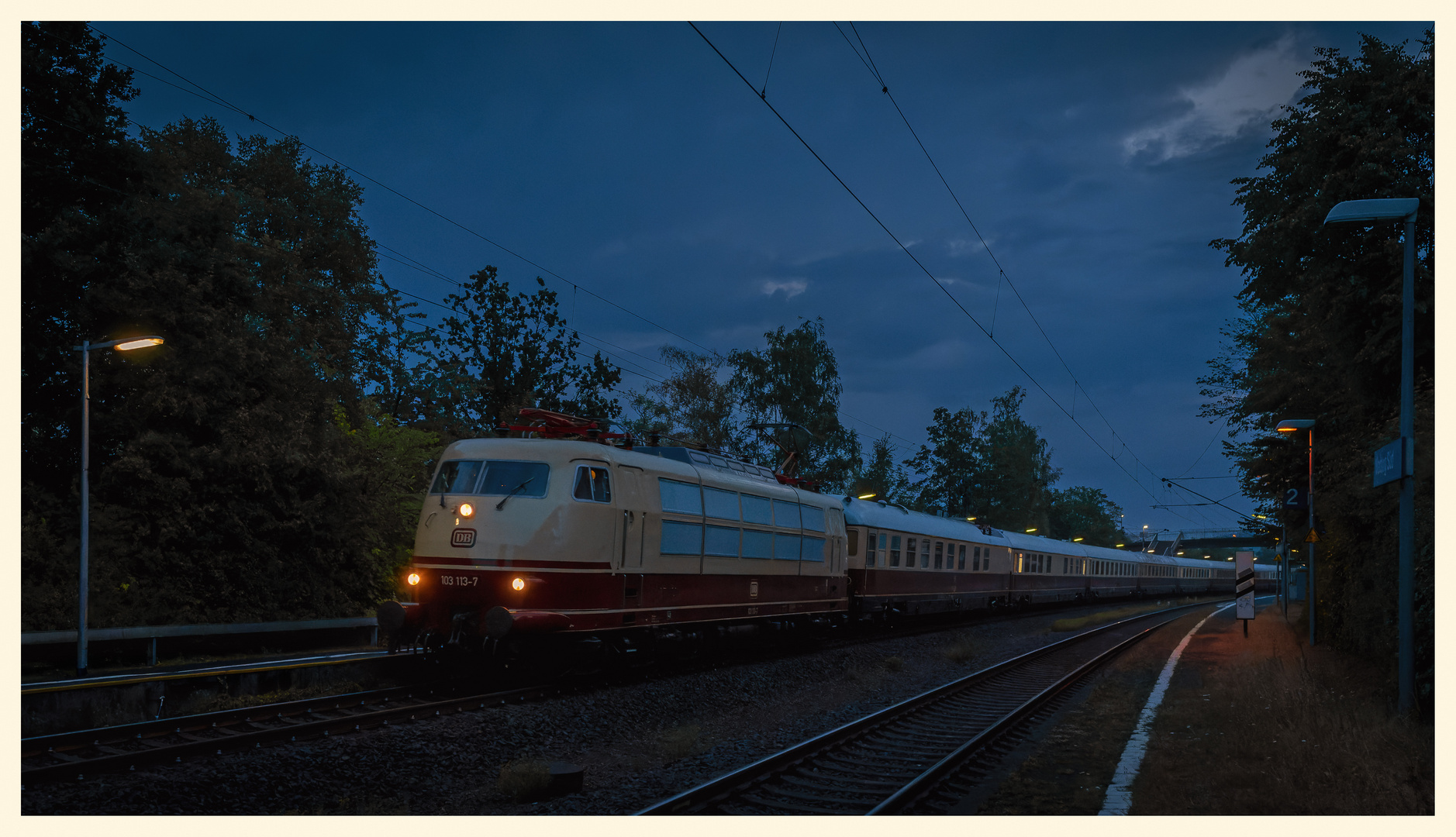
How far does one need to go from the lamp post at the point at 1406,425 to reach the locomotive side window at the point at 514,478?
10.2 metres

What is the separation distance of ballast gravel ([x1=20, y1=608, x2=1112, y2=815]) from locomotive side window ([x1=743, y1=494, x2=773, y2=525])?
2944mm

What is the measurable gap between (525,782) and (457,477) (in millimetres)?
6450

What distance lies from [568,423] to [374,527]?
14332 millimetres

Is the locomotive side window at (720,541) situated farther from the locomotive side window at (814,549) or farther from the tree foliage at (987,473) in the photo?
the tree foliage at (987,473)

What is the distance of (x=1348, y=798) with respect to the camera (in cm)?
803

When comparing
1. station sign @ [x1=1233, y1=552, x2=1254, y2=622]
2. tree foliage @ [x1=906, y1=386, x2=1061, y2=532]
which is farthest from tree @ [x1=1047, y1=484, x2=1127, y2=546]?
station sign @ [x1=1233, y1=552, x2=1254, y2=622]

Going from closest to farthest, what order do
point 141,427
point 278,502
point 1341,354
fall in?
point 1341,354 → point 141,427 → point 278,502

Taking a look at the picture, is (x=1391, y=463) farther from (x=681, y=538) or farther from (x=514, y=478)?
(x=514, y=478)

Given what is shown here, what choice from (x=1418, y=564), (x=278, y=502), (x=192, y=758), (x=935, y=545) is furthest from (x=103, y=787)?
(x=935, y=545)

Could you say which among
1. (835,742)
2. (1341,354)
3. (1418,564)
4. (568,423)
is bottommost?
(835,742)

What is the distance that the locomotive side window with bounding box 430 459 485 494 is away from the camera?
13.7 m

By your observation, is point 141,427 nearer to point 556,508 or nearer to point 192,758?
point 556,508

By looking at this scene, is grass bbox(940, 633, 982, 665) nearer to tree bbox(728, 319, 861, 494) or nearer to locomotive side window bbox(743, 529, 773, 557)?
locomotive side window bbox(743, 529, 773, 557)

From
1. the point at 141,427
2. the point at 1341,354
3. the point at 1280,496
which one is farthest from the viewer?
the point at 1280,496
